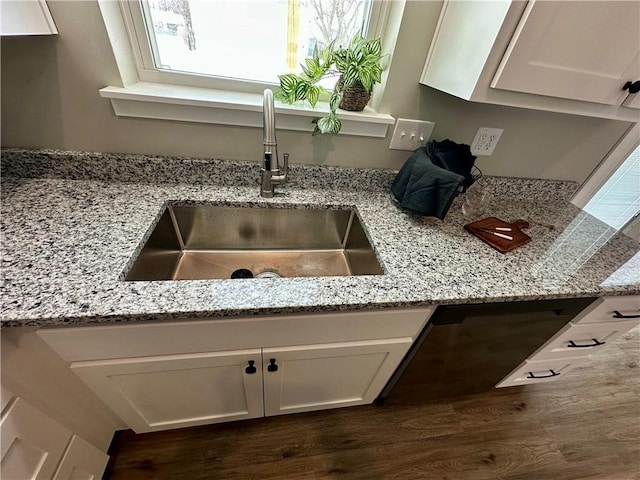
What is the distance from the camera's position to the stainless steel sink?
97cm

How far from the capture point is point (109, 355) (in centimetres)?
66

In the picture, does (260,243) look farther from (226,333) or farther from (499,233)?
(499,233)

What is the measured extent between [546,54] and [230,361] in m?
1.16

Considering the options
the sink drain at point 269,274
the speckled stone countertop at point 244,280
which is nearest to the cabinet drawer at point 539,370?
the speckled stone countertop at point 244,280

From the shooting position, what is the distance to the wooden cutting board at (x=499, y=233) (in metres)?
0.90

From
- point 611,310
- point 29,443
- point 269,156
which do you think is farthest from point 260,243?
point 611,310

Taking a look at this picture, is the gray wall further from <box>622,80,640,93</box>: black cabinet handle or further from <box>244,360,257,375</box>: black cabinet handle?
<box>244,360,257,375</box>: black cabinet handle

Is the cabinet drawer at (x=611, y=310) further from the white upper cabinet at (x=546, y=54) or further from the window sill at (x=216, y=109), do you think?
the window sill at (x=216, y=109)

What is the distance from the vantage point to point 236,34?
2.91 feet

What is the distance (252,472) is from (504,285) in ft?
3.85

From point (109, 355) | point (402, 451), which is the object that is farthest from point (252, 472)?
point (109, 355)

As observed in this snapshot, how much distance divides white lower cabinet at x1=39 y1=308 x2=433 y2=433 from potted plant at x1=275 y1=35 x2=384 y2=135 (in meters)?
0.64

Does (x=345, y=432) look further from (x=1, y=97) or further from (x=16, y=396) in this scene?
(x=1, y=97)

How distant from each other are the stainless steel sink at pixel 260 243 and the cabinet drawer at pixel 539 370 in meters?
0.92
